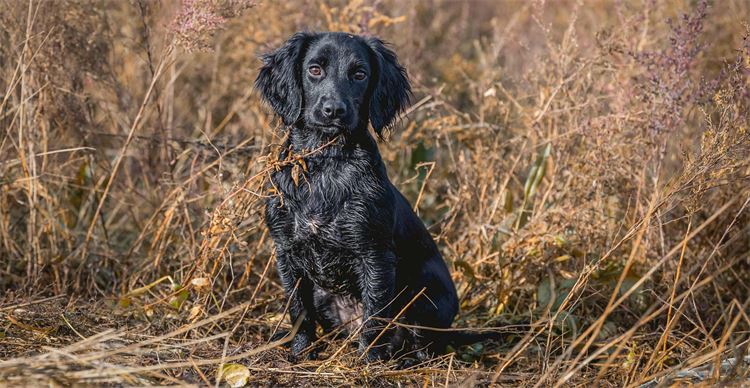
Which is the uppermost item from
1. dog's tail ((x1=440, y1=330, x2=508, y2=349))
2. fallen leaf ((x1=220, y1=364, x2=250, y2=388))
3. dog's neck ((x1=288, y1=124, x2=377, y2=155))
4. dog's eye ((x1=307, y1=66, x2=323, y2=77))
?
dog's eye ((x1=307, y1=66, x2=323, y2=77))

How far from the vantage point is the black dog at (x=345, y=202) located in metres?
3.30

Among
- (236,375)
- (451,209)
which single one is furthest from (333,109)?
(451,209)

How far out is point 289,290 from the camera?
3484 mm

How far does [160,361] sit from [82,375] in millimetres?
813

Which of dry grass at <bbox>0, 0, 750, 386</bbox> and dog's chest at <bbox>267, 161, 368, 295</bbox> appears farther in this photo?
dry grass at <bbox>0, 0, 750, 386</bbox>

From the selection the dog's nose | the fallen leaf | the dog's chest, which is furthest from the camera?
the dog's chest

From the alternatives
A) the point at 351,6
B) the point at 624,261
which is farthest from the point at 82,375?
the point at 351,6

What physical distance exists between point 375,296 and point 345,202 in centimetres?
41

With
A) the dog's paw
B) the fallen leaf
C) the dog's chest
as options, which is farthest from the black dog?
the fallen leaf

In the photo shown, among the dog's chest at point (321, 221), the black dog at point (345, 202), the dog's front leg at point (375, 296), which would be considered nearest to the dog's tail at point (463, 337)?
the black dog at point (345, 202)

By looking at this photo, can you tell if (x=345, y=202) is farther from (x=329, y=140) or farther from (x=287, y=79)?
(x=287, y=79)

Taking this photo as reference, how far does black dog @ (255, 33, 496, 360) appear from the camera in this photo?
3297 mm

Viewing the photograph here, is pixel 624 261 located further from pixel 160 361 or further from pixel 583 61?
pixel 160 361

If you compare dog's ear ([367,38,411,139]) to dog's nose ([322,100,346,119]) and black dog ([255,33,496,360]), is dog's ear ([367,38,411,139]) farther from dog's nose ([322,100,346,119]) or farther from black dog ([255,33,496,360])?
→ dog's nose ([322,100,346,119])
